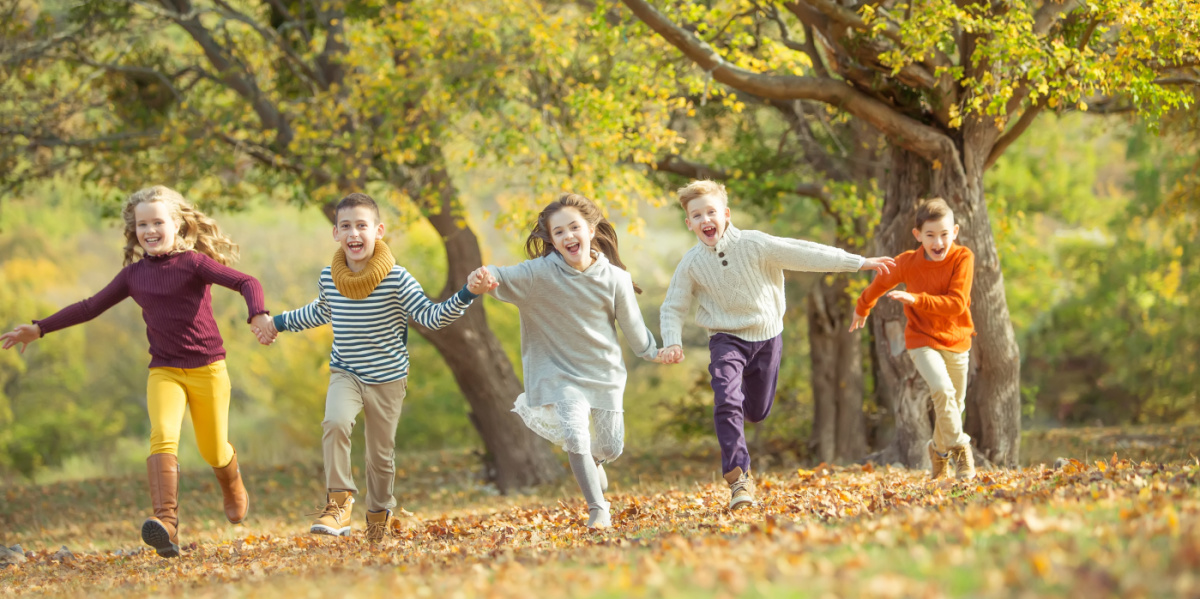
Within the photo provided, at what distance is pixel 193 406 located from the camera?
20.6 ft

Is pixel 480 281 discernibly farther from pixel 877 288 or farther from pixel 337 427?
pixel 877 288

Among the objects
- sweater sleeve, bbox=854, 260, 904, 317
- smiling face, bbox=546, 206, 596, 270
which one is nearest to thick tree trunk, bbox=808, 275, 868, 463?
sweater sleeve, bbox=854, 260, 904, 317

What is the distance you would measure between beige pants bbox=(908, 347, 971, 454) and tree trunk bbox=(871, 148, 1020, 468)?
2.08 metres

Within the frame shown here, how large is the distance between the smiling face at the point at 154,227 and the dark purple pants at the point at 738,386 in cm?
338

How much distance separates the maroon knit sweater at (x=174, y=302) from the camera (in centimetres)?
617

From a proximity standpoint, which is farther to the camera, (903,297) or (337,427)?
(903,297)

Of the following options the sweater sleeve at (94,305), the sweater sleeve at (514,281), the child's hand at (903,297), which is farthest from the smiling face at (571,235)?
the sweater sleeve at (94,305)

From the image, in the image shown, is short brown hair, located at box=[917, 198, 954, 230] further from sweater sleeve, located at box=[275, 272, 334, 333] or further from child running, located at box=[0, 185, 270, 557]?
child running, located at box=[0, 185, 270, 557]

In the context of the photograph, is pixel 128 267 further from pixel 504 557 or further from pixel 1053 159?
pixel 1053 159

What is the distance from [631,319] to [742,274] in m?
0.85

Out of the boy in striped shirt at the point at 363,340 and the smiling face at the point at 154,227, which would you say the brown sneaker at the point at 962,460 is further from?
the smiling face at the point at 154,227

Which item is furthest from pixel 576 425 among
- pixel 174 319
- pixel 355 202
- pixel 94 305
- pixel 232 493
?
pixel 94 305

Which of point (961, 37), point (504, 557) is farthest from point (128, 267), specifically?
point (961, 37)

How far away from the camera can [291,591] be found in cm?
375
